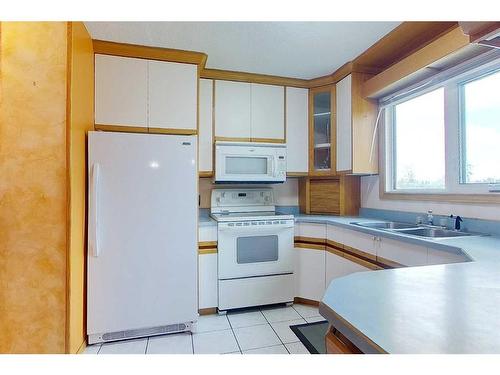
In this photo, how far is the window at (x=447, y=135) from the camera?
1742 mm

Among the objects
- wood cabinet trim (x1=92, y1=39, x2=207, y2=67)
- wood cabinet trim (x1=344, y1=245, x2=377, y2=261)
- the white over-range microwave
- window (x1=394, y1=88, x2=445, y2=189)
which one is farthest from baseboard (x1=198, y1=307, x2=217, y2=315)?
wood cabinet trim (x1=92, y1=39, x2=207, y2=67)

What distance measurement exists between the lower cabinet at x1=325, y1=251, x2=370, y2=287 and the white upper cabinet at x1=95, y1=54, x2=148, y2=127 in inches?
76.2

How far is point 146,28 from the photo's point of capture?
1.92 meters

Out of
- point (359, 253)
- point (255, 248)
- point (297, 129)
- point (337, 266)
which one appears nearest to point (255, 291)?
point (255, 248)

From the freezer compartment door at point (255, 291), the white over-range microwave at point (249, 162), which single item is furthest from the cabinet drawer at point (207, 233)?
the white over-range microwave at point (249, 162)

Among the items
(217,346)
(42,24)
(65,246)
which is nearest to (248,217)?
(217,346)

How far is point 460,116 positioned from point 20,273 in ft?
10.1

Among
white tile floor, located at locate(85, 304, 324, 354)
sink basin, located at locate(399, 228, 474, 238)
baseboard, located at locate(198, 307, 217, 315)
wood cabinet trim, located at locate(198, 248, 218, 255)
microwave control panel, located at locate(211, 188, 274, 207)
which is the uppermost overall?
microwave control panel, located at locate(211, 188, 274, 207)

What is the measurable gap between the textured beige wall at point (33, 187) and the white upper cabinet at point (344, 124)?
225 cm

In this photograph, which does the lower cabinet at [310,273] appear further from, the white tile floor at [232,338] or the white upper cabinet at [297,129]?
the white upper cabinet at [297,129]

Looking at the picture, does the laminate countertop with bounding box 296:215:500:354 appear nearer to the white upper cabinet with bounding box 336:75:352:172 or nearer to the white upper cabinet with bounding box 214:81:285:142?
the white upper cabinet with bounding box 336:75:352:172

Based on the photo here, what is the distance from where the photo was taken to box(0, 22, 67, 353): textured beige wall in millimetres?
1618
